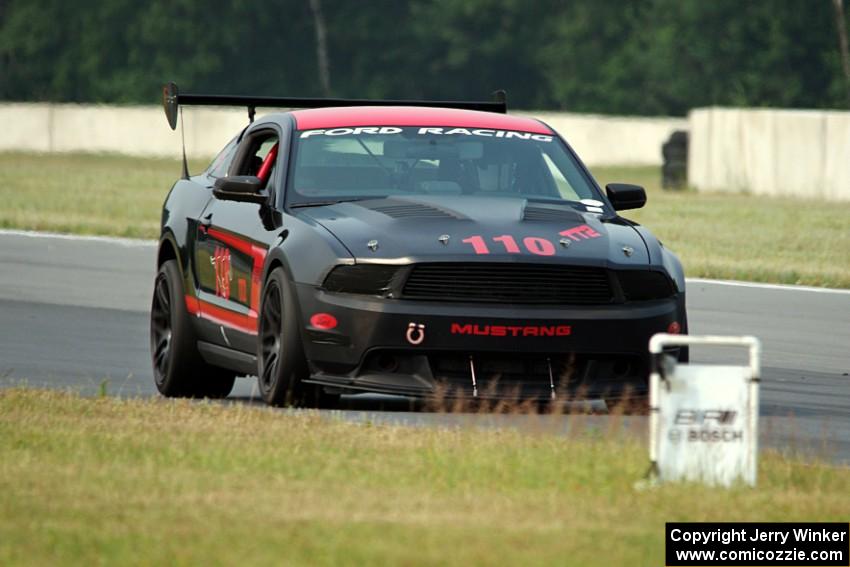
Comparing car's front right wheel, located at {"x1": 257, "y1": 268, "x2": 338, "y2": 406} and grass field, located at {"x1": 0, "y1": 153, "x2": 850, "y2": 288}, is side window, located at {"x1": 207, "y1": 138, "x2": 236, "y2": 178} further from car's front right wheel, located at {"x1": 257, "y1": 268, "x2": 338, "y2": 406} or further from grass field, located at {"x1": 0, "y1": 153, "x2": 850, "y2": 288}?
grass field, located at {"x1": 0, "y1": 153, "x2": 850, "y2": 288}

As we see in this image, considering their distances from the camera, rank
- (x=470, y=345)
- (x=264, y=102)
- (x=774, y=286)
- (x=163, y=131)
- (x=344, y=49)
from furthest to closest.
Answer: (x=344, y=49), (x=163, y=131), (x=774, y=286), (x=264, y=102), (x=470, y=345)

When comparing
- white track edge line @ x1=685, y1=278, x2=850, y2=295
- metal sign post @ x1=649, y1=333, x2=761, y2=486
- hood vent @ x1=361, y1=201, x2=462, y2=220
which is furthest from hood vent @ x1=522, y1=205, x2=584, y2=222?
white track edge line @ x1=685, y1=278, x2=850, y2=295

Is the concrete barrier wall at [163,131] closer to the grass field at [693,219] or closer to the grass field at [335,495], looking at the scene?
the grass field at [693,219]

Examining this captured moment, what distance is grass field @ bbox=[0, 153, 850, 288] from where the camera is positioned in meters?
20.9

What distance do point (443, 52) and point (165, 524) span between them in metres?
76.5

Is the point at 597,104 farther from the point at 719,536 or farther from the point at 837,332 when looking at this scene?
the point at 719,536

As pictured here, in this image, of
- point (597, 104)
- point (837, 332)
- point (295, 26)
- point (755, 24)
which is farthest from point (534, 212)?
point (295, 26)

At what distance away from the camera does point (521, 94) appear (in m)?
81.7

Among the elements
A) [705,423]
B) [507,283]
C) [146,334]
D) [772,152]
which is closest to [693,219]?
[772,152]

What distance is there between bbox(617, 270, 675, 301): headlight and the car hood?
0.21 feet

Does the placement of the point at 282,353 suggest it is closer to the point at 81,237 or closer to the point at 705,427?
the point at 705,427

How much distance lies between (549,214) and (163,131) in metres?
42.2

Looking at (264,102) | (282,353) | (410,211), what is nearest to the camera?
(282,353)

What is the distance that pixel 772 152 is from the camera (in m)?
34.8
